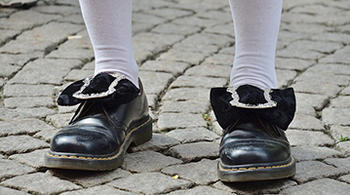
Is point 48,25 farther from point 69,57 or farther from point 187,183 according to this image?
point 187,183

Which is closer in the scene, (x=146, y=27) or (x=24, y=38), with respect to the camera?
(x=24, y=38)

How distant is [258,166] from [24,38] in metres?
2.38

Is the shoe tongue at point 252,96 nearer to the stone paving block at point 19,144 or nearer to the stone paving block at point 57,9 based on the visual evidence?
the stone paving block at point 19,144

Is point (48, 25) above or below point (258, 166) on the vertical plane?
below

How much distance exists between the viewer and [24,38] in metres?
3.95

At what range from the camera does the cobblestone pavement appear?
2.06 m

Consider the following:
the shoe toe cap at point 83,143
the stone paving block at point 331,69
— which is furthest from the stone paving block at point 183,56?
the shoe toe cap at point 83,143

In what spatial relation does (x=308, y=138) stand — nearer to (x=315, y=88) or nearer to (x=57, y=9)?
(x=315, y=88)

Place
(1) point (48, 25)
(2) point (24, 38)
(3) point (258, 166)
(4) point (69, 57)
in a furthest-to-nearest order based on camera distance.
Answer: (1) point (48, 25) < (2) point (24, 38) < (4) point (69, 57) < (3) point (258, 166)

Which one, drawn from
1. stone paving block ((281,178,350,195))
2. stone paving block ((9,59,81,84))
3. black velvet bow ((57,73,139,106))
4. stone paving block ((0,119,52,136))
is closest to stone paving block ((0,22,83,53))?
stone paving block ((9,59,81,84))

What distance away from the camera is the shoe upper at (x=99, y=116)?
2.05m

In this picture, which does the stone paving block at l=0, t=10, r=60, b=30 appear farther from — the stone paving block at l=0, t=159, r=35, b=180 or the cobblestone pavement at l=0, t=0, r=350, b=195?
the stone paving block at l=0, t=159, r=35, b=180

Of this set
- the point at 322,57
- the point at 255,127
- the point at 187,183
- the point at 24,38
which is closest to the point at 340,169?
the point at 255,127

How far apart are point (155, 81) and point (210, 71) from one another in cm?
36
